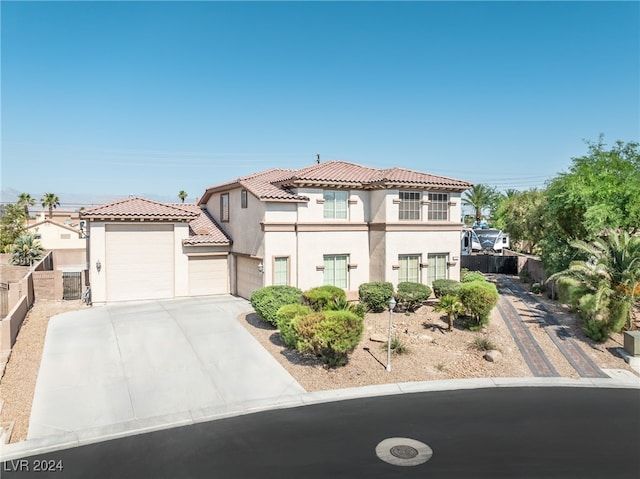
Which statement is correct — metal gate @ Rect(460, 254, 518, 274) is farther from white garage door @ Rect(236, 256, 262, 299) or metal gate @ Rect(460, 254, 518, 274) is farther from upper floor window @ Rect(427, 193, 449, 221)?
white garage door @ Rect(236, 256, 262, 299)

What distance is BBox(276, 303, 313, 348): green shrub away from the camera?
1598 cm

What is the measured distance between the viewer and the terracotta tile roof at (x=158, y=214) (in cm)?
2177

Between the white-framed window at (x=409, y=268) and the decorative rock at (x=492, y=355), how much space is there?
699cm

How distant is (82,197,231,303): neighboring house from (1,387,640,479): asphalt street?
13.3m

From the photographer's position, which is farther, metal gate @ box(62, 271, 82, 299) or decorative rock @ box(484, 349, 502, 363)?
metal gate @ box(62, 271, 82, 299)

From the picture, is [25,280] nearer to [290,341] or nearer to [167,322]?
[167,322]

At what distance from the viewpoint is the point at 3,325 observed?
49.4ft

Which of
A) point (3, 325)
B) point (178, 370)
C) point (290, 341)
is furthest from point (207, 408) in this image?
point (3, 325)

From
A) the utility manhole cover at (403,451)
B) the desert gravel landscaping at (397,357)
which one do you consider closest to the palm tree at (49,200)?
the desert gravel landscaping at (397,357)

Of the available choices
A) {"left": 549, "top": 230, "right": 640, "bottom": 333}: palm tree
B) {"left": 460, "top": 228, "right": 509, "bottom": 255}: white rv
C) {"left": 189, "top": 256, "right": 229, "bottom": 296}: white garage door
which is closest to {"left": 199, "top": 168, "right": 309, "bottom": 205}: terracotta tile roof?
{"left": 189, "top": 256, "right": 229, "bottom": 296}: white garage door

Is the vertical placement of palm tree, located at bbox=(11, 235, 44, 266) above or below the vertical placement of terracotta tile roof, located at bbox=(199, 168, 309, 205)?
below

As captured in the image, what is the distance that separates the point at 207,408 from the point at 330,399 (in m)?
3.37

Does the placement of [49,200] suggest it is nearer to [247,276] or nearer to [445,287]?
[247,276]

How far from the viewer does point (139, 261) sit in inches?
897
